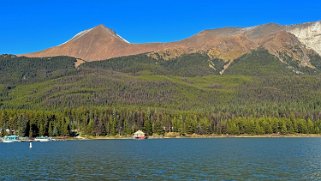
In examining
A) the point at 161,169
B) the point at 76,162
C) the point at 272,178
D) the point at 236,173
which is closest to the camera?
the point at 272,178

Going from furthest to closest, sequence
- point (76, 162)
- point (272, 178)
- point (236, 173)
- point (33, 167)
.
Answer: point (76, 162) → point (33, 167) → point (236, 173) → point (272, 178)

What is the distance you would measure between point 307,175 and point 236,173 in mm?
11316

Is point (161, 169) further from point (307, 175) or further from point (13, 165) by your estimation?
point (13, 165)

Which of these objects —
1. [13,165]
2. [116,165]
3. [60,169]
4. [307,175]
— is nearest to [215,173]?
[307,175]

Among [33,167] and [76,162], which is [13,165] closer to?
[33,167]

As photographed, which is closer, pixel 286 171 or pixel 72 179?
pixel 72 179

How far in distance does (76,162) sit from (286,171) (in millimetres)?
44108

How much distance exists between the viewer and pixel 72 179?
70.3 metres

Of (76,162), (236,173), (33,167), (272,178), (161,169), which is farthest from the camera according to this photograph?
(76,162)

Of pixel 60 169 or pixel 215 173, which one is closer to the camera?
pixel 215 173

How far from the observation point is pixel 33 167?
8844 centimetres

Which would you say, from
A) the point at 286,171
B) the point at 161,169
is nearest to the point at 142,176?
the point at 161,169

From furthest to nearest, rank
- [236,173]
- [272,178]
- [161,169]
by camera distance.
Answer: [161,169], [236,173], [272,178]

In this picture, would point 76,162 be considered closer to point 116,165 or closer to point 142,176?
point 116,165
